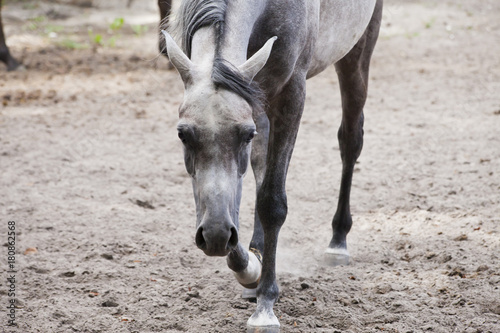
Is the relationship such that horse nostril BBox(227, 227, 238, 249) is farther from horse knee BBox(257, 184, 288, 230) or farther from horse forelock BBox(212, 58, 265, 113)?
horse knee BBox(257, 184, 288, 230)

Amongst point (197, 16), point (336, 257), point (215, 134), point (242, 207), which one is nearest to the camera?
point (215, 134)

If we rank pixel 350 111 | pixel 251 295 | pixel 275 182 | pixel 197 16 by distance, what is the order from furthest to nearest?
pixel 350 111 → pixel 251 295 → pixel 275 182 → pixel 197 16

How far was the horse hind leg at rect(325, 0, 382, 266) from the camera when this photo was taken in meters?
3.95

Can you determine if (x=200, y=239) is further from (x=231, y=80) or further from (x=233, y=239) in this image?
(x=231, y=80)

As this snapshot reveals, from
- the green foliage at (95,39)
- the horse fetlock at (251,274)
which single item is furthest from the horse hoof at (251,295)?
the green foliage at (95,39)

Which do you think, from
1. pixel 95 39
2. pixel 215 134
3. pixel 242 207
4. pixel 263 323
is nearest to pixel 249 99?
pixel 215 134

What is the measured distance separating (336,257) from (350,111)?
1.03 m

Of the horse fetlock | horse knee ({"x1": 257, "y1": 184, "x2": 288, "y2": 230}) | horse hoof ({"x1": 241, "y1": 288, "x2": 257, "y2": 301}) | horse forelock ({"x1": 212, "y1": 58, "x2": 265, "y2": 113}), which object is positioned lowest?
horse hoof ({"x1": 241, "y1": 288, "x2": 257, "y2": 301})

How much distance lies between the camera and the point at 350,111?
4016mm

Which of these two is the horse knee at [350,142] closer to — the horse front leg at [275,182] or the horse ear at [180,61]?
the horse front leg at [275,182]

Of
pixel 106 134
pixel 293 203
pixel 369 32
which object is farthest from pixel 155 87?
pixel 369 32

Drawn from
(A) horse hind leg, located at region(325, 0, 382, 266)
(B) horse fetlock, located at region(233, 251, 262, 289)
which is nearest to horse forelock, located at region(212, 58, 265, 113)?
(B) horse fetlock, located at region(233, 251, 262, 289)

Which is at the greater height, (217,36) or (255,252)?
(217,36)

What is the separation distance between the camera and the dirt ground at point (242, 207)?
10.2 feet
